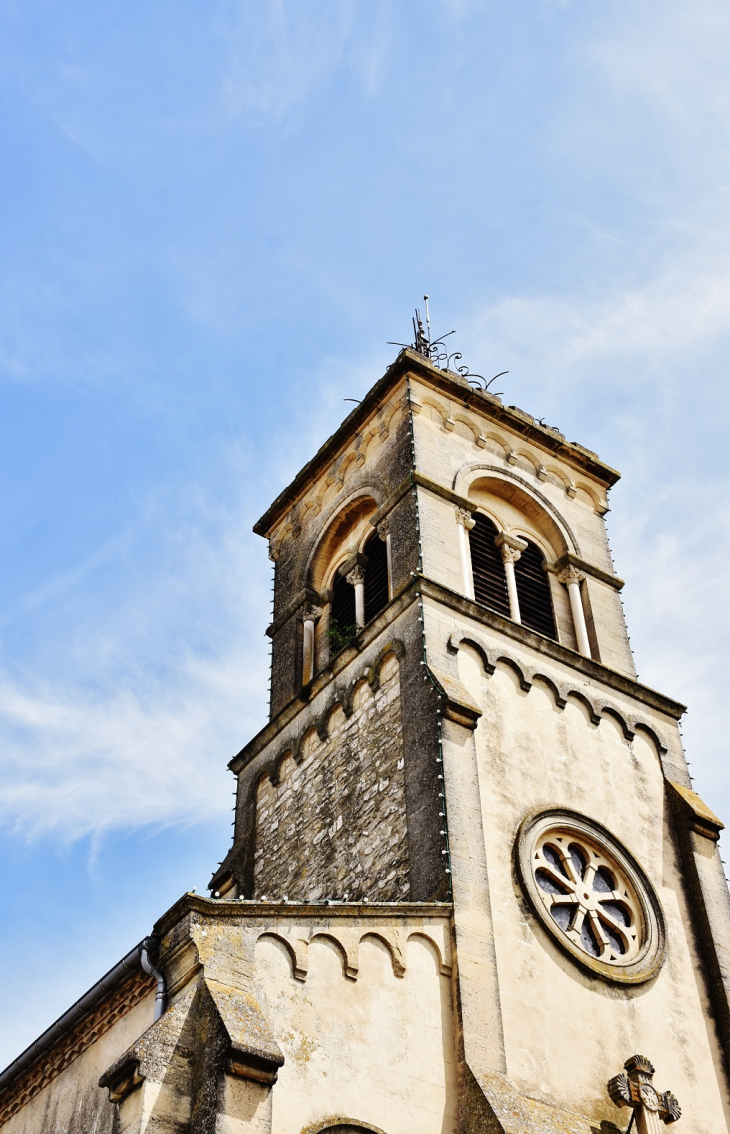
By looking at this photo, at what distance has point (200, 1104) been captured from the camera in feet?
35.9

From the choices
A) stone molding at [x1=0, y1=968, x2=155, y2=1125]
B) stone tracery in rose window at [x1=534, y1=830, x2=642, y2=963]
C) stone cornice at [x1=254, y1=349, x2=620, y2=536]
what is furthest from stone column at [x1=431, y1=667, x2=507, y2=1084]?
stone cornice at [x1=254, y1=349, x2=620, y2=536]

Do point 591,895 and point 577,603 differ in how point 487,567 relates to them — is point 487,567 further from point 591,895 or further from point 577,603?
point 591,895

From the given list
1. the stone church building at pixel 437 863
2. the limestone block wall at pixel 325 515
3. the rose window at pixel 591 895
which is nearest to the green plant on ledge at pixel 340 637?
the stone church building at pixel 437 863

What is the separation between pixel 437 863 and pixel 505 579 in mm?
6509

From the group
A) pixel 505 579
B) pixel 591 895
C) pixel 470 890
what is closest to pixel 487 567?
pixel 505 579

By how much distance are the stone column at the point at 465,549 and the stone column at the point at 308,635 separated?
302 centimetres

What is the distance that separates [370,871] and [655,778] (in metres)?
4.53

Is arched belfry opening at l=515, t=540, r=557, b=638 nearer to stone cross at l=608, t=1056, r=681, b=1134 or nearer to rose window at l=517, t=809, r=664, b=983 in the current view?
rose window at l=517, t=809, r=664, b=983

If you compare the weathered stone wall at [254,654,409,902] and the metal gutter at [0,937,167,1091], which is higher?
the weathered stone wall at [254,654,409,902]

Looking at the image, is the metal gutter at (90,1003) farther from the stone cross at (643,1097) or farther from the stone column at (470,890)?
the stone cross at (643,1097)

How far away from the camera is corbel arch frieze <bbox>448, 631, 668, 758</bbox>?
17469 mm

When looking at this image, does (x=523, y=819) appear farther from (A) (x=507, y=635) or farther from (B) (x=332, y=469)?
(B) (x=332, y=469)

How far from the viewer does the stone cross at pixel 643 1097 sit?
13852 millimetres

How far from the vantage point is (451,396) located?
22031mm
